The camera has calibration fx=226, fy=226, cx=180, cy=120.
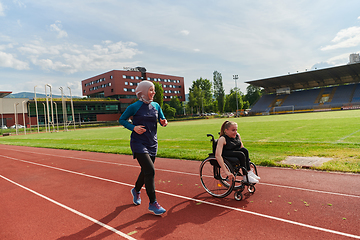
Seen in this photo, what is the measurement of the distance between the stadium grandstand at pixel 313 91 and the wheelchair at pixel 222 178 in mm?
61326

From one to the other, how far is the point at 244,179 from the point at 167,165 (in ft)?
13.2

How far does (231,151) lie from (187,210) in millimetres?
1355

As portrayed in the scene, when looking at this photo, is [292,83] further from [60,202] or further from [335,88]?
[60,202]

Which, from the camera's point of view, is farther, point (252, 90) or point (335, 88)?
point (252, 90)

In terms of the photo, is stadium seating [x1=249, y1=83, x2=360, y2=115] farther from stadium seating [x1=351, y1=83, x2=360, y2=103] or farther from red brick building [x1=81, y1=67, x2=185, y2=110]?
red brick building [x1=81, y1=67, x2=185, y2=110]

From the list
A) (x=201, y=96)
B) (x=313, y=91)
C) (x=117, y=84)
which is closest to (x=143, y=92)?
(x=313, y=91)

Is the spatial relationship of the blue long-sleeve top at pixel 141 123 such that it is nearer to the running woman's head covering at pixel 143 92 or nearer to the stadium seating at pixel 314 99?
the running woman's head covering at pixel 143 92

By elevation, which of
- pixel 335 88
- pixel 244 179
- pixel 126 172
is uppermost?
pixel 335 88

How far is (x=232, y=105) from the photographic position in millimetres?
92062

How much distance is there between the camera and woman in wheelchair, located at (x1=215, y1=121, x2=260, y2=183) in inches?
168

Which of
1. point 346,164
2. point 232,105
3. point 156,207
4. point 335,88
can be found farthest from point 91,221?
point 232,105

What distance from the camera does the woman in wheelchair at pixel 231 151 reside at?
14.0 ft

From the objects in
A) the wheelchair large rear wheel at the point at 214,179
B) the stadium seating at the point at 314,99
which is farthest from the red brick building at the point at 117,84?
the wheelchair large rear wheel at the point at 214,179

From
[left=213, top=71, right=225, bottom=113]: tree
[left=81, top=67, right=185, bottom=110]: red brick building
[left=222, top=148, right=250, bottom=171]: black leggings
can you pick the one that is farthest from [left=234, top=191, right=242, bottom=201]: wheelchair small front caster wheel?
[left=213, top=71, right=225, bottom=113]: tree
